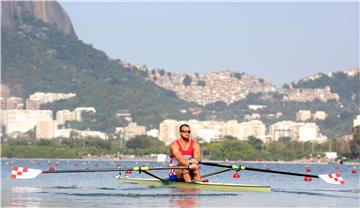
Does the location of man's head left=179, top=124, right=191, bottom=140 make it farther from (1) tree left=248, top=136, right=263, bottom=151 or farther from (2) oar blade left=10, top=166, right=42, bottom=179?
(1) tree left=248, top=136, right=263, bottom=151

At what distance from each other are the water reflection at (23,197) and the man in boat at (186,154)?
4.36 metres

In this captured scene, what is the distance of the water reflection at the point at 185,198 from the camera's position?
35156 millimetres

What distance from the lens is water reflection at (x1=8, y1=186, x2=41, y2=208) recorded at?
117 ft

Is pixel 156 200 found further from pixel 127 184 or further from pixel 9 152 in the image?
pixel 9 152

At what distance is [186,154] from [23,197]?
559 centimetres

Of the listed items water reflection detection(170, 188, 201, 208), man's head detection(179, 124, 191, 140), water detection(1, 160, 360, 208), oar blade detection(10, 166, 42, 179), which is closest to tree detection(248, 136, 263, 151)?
water detection(1, 160, 360, 208)

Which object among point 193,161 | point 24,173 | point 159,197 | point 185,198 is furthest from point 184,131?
point 24,173

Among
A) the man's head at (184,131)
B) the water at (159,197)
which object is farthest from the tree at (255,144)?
the man's head at (184,131)

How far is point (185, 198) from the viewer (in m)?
36.8

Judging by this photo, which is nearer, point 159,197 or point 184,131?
point 184,131

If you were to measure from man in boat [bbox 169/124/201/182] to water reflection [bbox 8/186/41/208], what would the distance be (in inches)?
171

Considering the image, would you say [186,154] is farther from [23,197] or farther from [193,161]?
[23,197]

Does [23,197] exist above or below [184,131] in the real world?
below

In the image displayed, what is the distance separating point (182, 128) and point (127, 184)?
29.9ft
